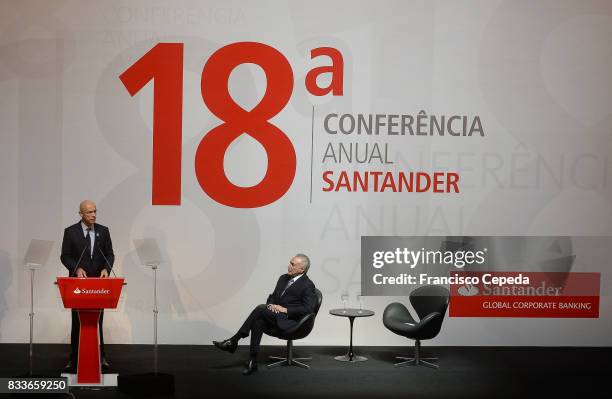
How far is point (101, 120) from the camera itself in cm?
804

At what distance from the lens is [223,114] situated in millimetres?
8133

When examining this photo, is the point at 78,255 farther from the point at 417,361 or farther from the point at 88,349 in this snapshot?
the point at 417,361

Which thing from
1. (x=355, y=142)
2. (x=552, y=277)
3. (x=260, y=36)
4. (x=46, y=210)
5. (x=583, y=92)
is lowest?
(x=552, y=277)

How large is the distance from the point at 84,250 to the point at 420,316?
11.5ft

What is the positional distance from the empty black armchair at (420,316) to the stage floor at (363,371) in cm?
22

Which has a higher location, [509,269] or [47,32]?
[47,32]

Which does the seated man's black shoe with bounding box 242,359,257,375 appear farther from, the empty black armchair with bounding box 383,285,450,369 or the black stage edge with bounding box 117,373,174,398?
the empty black armchair with bounding box 383,285,450,369

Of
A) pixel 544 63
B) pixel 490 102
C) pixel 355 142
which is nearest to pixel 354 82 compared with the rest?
pixel 355 142

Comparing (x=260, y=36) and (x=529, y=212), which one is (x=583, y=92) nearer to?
(x=529, y=212)

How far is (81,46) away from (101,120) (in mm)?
823

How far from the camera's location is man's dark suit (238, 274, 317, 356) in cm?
714

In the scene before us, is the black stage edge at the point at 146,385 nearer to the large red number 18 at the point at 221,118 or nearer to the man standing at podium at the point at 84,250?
the man standing at podium at the point at 84,250

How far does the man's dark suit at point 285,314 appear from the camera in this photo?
7.14 m

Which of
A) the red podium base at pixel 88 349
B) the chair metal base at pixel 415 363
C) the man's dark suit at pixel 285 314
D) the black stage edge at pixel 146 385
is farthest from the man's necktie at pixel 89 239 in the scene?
the chair metal base at pixel 415 363
